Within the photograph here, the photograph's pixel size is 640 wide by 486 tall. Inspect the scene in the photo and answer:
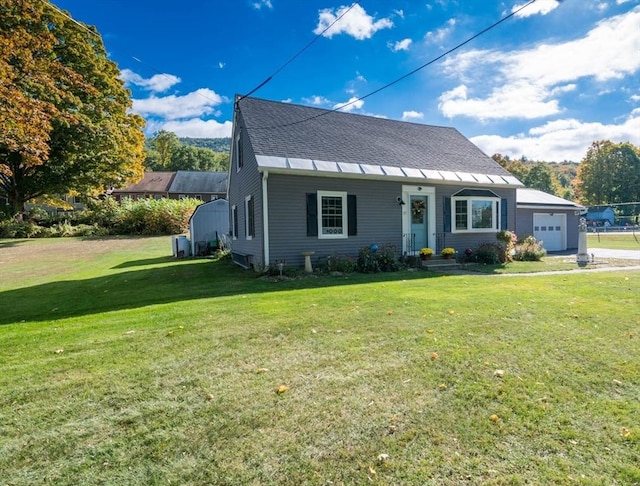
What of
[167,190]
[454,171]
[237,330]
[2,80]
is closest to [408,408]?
[237,330]

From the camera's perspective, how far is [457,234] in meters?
13.4

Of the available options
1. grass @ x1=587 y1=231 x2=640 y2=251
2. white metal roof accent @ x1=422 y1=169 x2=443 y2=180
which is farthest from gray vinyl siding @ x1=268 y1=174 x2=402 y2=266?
grass @ x1=587 y1=231 x2=640 y2=251

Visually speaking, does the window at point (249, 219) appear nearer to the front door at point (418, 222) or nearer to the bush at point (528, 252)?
the front door at point (418, 222)

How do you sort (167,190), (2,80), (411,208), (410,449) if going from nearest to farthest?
(410,449) → (2,80) → (411,208) → (167,190)

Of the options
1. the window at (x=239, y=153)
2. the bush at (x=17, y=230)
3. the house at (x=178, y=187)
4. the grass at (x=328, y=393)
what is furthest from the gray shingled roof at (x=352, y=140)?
the house at (x=178, y=187)

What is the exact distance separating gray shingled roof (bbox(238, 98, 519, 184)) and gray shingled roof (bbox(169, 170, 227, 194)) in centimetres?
3395

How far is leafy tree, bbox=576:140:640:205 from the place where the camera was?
166ft

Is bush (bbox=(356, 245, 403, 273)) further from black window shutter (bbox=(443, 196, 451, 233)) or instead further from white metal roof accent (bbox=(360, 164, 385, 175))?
black window shutter (bbox=(443, 196, 451, 233))

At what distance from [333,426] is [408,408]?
0.64 meters

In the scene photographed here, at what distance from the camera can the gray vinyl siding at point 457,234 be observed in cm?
1301

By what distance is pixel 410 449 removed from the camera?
233 centimetres

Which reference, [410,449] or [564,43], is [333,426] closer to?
[410,449]

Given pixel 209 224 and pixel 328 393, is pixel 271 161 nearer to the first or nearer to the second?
pixel 328 393

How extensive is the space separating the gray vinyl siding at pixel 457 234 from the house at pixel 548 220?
4.07 meters
